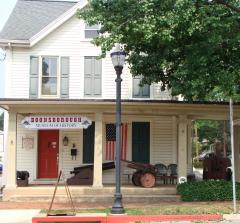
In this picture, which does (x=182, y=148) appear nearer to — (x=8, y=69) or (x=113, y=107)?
(x=113, y=107)

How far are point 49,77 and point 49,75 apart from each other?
9cm

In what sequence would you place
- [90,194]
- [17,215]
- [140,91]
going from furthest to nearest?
[140,91]
[90,194]
[17,215]

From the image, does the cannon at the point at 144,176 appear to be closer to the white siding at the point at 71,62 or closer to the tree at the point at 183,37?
the white siding at the point at 71,62

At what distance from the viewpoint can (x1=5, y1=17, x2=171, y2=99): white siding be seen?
23188 millimetres

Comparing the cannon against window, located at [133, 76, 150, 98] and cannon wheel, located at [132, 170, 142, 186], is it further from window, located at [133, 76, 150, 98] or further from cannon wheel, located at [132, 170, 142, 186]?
window, located at [133, 76, 150, 98]

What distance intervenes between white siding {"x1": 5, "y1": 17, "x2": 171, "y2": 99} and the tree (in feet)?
19.3

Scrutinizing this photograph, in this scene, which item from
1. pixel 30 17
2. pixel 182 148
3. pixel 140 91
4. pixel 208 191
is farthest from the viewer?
pixel 30 17

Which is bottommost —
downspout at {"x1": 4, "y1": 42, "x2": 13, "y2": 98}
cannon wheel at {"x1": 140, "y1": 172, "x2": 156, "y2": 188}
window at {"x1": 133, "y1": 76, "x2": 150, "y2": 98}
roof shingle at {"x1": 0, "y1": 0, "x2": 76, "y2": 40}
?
cannon wheel at {"x1": 140, "y1": 172, "x2": 156, "y2": 188}

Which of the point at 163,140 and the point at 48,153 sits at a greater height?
the point at 163,140

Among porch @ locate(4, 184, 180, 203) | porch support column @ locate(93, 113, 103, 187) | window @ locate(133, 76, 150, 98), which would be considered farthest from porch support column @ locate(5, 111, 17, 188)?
window @ locate(133, 76, 150, 98)

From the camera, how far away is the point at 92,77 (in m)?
23.5

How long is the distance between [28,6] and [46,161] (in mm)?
8161

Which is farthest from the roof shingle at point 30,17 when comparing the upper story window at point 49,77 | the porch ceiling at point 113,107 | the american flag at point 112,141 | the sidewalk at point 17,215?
the sidewalk at point 17,215

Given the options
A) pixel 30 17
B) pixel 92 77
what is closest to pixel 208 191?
pixel 92 77
